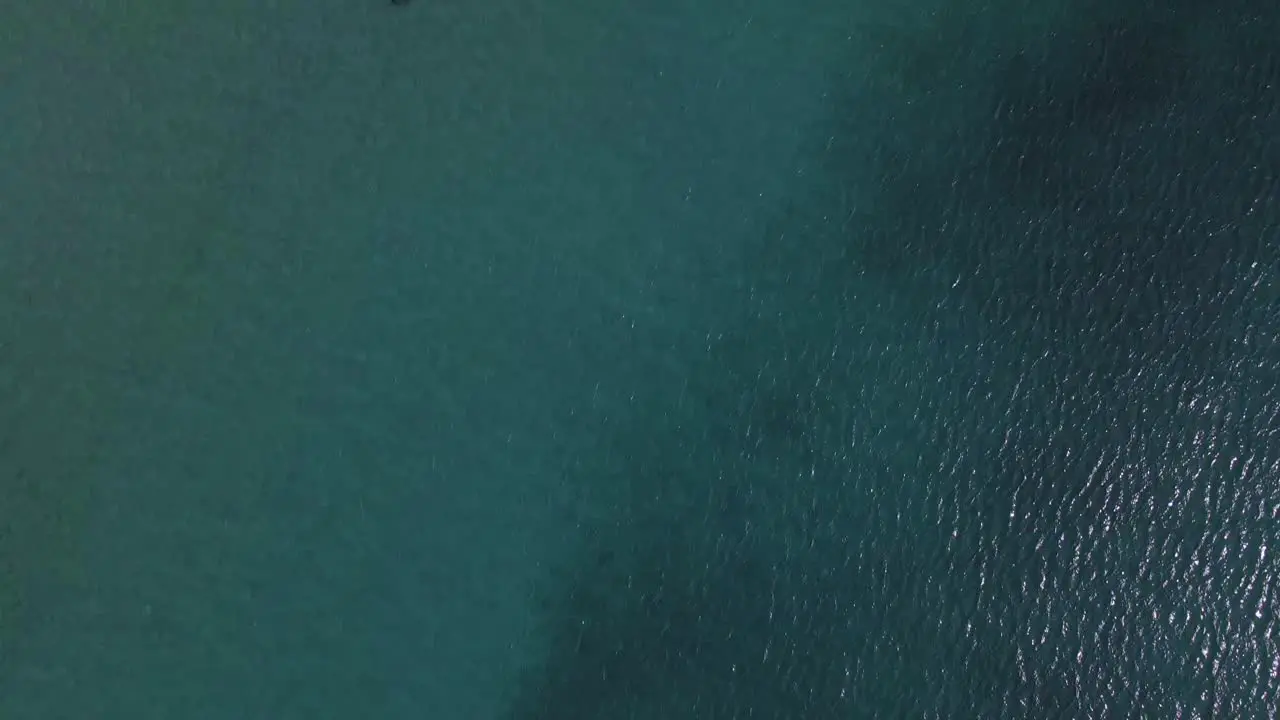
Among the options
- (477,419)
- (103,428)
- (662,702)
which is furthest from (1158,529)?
(103,428)

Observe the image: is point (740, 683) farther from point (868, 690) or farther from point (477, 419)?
point (477, 419)

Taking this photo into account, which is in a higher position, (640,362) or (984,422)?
(984,422)

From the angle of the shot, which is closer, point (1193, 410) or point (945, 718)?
point (945, 718)
